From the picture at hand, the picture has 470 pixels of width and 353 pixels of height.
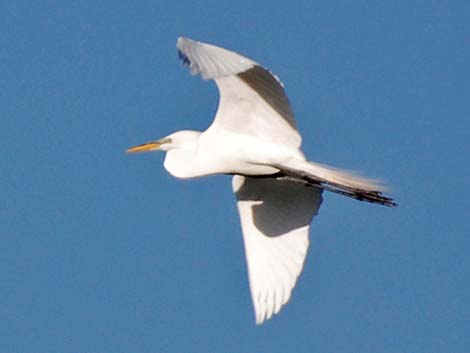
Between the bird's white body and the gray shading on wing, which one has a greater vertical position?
the gray shading on wing

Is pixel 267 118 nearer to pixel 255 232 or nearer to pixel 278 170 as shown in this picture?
pixel 278 170

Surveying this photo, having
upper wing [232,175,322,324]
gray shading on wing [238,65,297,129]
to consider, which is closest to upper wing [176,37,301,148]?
gray shading on wing [238,65,297,129]

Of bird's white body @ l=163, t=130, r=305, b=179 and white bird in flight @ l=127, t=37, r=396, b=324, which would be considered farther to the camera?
bird's white body @ l=163, t=130, r=305, b=179

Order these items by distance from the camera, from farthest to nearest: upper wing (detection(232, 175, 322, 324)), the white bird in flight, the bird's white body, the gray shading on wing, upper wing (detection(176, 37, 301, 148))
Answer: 1. upper wing (detection(232, 175, 322, 324))
2. the bird's white body
3. the white bird in flight
4. upper wing (detection(176, 37, 301, 148))
5. the gray shading on wing

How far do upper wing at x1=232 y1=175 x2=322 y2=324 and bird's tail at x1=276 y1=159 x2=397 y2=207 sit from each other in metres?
0.82

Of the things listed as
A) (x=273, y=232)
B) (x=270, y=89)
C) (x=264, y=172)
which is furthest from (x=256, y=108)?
(x=273, y=232)

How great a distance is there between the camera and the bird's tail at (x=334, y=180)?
12.5 m

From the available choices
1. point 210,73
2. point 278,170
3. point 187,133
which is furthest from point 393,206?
point 210,73

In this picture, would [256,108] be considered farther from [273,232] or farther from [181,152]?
[273,232]

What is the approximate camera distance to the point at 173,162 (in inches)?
512

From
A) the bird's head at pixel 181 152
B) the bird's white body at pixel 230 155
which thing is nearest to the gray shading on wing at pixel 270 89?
the bird's white body at pixel 230 155

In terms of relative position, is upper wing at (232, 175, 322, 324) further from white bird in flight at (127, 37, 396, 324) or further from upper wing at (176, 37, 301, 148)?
upper wing at (176, 37, 301, 148)

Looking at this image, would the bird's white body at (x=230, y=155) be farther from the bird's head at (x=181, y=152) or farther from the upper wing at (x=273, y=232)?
the upper wing at (x=273, y=232)

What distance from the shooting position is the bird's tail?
41.0ft
